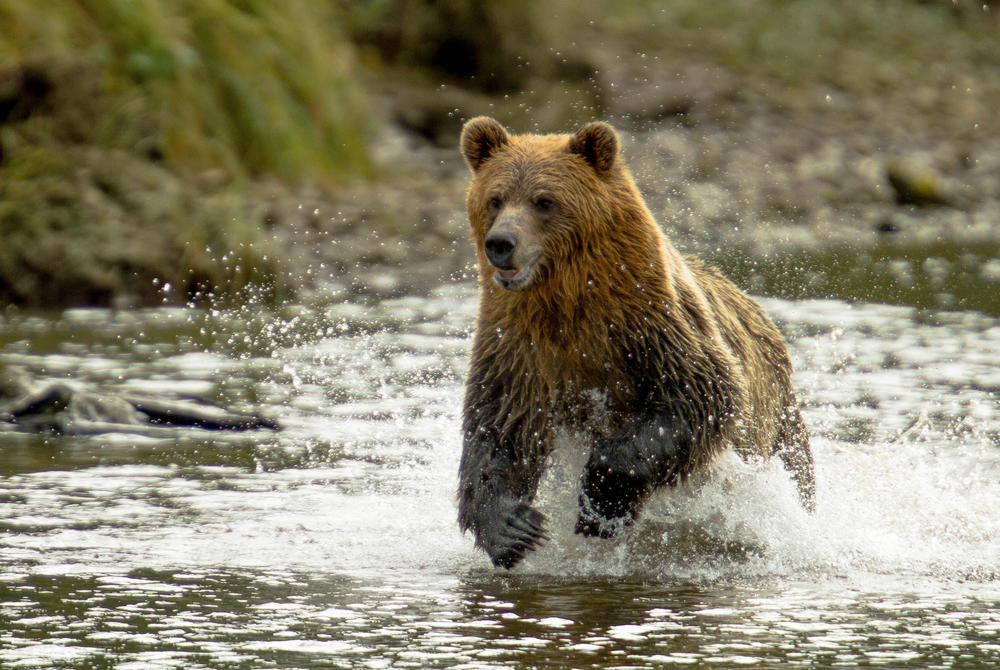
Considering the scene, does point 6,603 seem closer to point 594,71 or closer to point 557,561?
→ point 557,561

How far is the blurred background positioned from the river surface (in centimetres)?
461

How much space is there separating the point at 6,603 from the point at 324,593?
1.25 meters

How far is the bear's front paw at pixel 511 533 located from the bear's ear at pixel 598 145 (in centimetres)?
165

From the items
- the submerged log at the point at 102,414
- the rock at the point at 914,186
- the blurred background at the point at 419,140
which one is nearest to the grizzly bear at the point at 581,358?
the submerged log at the point at 102,414

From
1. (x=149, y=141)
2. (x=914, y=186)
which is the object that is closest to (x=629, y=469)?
(x=149, y=141)

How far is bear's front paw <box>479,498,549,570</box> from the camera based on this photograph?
649 cm

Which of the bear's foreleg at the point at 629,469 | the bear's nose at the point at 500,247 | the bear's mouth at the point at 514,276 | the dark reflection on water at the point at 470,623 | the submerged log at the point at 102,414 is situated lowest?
the dark reflection on water at the point at 470,623

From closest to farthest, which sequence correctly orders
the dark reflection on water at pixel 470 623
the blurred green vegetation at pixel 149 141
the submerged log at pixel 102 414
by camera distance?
the dark reflection on water at pixel 470 623 < the submerged log at pixel 102 414 < the blurred green vegetation at pixel 149 141

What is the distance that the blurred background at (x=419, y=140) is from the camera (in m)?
15.8

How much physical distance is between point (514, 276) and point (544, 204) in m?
0.42

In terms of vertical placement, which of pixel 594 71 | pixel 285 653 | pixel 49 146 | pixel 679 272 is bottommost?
pixel 285 653

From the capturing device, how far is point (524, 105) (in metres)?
24.8

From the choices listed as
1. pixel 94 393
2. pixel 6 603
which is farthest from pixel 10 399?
pixel 6 603

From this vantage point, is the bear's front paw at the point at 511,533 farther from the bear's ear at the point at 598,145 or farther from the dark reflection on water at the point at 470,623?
the bear's ear at the point at 598,145
